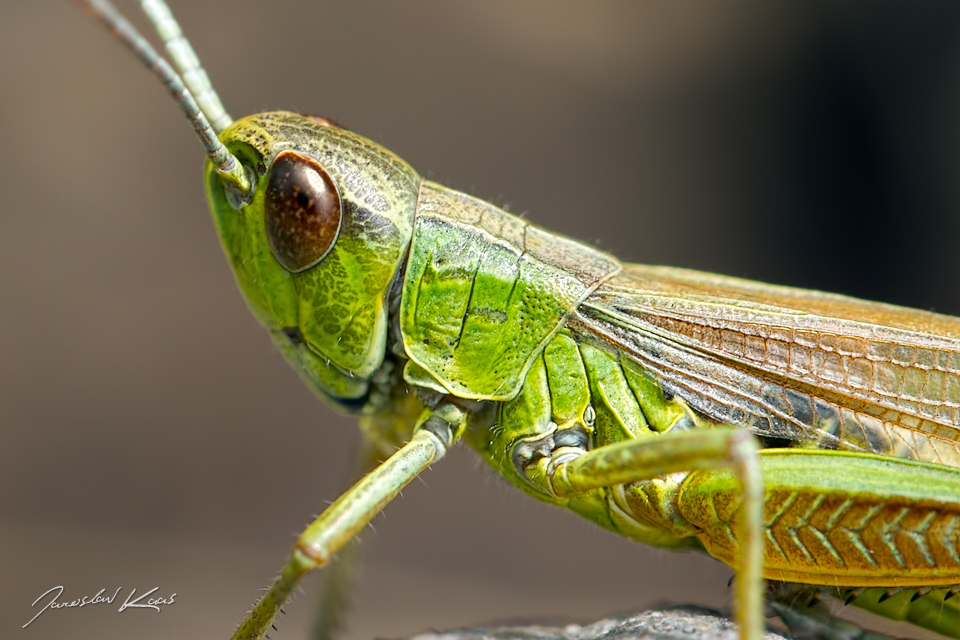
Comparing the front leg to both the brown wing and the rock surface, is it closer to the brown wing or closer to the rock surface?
the brown wing

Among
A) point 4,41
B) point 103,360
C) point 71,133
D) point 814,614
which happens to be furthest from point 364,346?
point 4,41

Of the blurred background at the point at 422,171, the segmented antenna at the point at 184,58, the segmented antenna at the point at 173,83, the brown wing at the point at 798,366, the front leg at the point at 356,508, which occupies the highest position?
the blurred background at the point at 422,171

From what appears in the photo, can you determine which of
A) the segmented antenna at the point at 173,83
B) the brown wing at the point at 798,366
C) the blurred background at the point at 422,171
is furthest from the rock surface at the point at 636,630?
the blurred background at the point at 422,171

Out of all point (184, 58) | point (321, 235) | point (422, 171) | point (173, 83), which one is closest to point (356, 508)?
point (321, 235)

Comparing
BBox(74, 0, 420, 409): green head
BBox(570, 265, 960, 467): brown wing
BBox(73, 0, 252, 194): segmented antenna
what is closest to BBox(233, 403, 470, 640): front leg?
BBox(74, 0, 420, 409): green head

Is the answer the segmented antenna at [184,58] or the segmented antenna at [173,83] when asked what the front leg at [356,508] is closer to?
the segmented antenna at [173,83]

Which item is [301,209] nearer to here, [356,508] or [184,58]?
[184,58]

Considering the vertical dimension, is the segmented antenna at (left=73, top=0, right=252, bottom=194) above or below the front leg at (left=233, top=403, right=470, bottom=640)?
above
